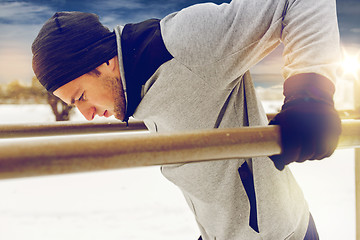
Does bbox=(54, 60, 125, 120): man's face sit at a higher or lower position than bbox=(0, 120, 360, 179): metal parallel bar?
lower

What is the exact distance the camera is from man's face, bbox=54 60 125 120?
2.71 ft

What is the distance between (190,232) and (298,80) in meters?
1.83

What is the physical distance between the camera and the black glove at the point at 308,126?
455mm

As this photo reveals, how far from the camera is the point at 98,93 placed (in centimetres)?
85

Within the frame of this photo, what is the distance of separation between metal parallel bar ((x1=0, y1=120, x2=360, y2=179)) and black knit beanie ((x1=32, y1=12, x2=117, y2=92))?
0.46 m

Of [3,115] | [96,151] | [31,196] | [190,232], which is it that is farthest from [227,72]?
[3,115]

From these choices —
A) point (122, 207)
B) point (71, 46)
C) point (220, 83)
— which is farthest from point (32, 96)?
point (220, 83)

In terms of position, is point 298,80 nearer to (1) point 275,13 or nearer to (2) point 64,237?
(1) point 275,13

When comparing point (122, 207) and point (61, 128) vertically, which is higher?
point (61, 128)

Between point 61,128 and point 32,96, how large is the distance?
5181 mm

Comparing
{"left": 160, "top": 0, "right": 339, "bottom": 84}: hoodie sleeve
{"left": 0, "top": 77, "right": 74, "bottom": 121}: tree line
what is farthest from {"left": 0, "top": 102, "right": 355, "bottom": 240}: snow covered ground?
{"left": 0, "top": 77, "right": 74, "bottom": 121}: tree line

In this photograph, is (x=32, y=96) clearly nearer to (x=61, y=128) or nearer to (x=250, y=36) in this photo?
(x=61, y=128)

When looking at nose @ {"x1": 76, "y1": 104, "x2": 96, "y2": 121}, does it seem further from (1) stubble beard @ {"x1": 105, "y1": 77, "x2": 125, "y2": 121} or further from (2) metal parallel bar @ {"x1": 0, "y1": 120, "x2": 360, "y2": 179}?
(2) metal parallel bar @ {"x1": 0, "y1": 120, "x2": 360, "y2": 179}

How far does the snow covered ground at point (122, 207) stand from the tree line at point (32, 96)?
8.01ft
